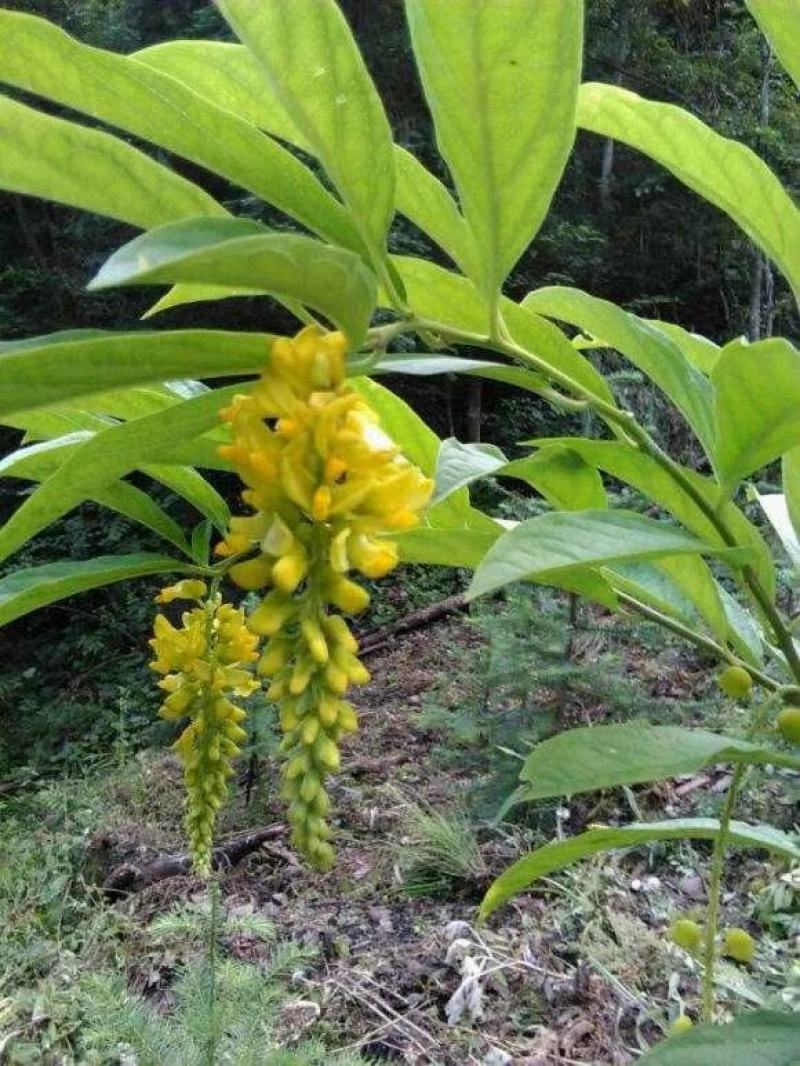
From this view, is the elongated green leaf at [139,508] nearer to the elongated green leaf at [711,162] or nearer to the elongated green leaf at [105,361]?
the elongated green leaf at [105,361]

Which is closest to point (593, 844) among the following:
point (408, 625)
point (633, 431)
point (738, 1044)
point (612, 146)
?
point (738, 1044)

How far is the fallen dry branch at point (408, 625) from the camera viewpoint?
521cm

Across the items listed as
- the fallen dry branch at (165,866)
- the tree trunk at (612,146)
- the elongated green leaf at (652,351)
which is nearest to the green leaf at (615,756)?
the elongated green leaf at (652,351)

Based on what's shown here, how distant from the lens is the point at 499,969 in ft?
6.97

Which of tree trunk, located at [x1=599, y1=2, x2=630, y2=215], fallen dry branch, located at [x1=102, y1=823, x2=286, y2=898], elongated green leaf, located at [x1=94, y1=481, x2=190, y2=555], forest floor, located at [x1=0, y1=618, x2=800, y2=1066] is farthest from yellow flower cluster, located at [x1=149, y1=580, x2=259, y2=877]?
tree trunk, located at [x1=599, y1=2, x2=630, y2=215]

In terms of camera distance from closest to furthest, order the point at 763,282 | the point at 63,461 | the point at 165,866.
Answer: the point at 63,461, the point at 165,866, the point at 763,282

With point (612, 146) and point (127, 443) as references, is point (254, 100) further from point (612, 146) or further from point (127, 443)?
point (612, 146)

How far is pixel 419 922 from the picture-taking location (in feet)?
8.29

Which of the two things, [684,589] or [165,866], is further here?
[165,866]

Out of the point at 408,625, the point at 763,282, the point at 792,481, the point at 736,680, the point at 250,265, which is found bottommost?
the point at 408,625

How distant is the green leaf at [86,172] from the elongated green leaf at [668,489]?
0.25 meters

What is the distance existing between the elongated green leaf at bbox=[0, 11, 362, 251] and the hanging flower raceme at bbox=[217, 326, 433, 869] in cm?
7

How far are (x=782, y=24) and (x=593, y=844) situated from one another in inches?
18.9

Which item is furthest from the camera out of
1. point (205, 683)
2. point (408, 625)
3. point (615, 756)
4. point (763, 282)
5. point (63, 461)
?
point (763, 282)
